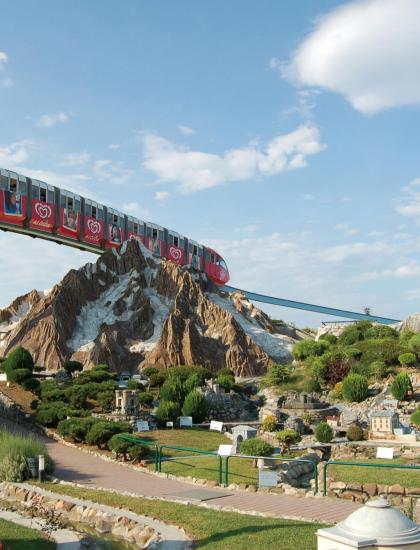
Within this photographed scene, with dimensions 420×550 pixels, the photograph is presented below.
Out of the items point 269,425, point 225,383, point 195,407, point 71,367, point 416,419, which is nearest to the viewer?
point 416,419

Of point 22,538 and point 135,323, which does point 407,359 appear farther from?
point 22,538

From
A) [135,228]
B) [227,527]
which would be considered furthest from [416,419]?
[135,228]

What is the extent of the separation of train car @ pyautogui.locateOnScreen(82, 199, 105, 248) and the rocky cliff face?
212cm

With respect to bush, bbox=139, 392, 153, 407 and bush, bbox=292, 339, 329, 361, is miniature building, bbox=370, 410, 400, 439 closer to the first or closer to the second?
bush, bbox=139, 392, 153, 407

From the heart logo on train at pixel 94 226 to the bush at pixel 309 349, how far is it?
906 inches

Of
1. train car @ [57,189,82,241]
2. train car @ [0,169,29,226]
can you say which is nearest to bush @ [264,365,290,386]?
train car @ [57,189,82,241]

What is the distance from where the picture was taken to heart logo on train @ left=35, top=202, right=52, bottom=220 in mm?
53094

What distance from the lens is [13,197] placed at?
50688 mm

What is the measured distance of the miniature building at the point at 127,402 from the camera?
3023 centimetres

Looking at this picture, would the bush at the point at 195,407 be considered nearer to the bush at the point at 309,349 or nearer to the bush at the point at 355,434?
the bush at the point at 355,434

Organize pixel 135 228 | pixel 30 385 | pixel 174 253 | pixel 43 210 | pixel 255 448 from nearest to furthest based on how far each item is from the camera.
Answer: pixel 255 448
pixel 30 385
pixel 43 210
pixel 135 228
pixel 174 253

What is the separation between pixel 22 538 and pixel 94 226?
49.8 meters

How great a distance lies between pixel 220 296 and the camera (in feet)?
212

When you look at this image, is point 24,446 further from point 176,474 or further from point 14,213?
point 14,213
